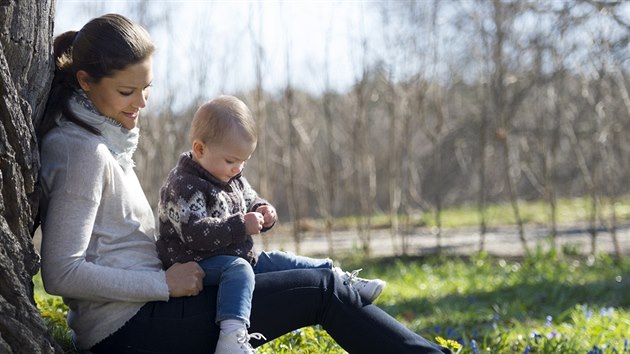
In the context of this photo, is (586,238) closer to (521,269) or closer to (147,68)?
(521,269)

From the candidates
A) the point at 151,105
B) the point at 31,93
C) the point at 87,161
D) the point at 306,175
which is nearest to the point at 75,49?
the point at 31,93

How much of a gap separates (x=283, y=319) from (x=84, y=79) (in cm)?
95

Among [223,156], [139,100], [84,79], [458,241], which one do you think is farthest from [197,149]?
[458,241]

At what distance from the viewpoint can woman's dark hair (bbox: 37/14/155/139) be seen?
2566 millimetres

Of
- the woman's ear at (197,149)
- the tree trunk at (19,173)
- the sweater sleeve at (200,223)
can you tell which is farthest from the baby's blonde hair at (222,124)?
the tree trunk at (19,173)

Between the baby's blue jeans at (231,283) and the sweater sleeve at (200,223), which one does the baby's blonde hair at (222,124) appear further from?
the baby's blue jeans at (231,283)

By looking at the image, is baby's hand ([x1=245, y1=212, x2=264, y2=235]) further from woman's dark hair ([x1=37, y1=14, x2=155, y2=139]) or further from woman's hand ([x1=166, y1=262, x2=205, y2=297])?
woman's dark hair ([x1=37, y1=14, x2=155, y2=139])

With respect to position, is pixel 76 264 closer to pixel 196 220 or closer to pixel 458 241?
pixel 196 220

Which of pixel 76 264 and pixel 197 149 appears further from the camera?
pixel 197 149

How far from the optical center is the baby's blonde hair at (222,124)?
275 cm

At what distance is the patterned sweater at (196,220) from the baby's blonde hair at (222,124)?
0.31 feet

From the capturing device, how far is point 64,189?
97.7 inches

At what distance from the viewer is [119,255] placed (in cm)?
262

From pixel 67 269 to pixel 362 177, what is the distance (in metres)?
8.19
